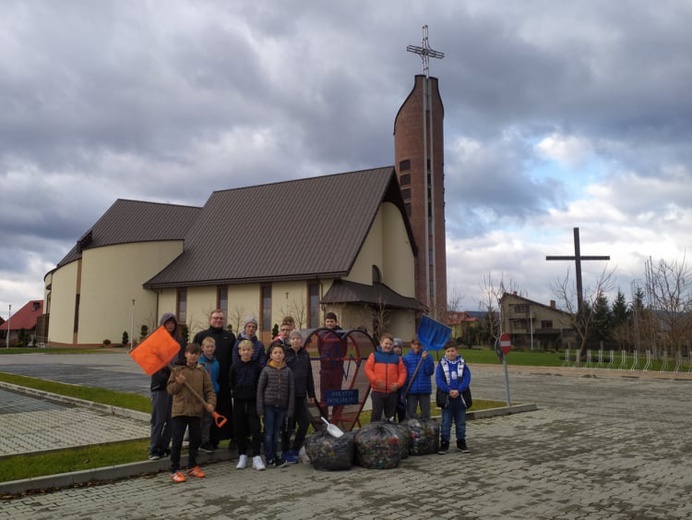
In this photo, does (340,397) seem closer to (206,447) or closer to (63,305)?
(206,447)

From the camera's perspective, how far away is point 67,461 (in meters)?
7.80

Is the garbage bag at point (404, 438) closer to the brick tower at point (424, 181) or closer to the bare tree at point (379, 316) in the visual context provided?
the bare tree at point (379, 316)

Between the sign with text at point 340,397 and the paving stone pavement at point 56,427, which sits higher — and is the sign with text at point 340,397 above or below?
above

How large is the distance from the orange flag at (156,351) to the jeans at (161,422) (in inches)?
28.9

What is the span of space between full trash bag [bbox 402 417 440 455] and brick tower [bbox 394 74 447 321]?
49.0m

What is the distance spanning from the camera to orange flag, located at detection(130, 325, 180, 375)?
7.47 metres

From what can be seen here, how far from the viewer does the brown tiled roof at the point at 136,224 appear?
4831cm

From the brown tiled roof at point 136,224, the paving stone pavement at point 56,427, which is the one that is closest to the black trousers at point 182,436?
the paving stone pavement at point 56,427

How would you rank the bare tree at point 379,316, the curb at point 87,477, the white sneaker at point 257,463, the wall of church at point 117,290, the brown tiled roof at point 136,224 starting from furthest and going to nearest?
the brown tiled roof at point 136,224, the wall of church at point 117,290, the bare tree at point 379,316, the white sneaker at point 257,463, the curb at point 87,477

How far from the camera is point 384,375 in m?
9.00

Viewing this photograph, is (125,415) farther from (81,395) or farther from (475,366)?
(475,366)

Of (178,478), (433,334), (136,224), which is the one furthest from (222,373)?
(136,224)

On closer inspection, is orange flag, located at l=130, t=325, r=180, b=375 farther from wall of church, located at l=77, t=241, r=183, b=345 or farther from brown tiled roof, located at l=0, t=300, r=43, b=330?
brown tiled roof, located at l=0, t=300, r=43, b=330

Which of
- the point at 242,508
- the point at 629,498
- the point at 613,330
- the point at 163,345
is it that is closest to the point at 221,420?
the point at 163,345
